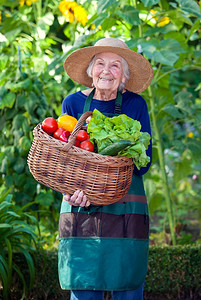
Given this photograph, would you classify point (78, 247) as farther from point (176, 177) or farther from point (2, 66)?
point (176, 177)

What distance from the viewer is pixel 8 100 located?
3271mm

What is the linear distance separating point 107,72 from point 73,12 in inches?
65.6

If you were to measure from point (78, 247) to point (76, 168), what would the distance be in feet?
1.25

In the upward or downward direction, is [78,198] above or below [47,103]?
above

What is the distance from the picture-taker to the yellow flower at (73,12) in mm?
3350

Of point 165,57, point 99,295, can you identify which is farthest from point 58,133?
point 165,57

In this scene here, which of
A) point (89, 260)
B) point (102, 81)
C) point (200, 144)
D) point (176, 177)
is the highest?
point (102, 81)

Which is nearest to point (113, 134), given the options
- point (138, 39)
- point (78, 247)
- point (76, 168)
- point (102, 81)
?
point (76, 168)

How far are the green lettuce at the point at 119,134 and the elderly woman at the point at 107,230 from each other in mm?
195

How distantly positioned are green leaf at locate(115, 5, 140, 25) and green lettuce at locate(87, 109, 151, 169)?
128 cm

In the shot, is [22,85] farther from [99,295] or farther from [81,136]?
[99,295]

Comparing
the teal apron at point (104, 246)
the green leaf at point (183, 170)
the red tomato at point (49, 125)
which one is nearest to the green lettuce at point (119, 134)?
the red tomato at point (49, 125)

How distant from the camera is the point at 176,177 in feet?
12.8

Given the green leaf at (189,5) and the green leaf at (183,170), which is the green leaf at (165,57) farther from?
the green leaf at (183,170)
